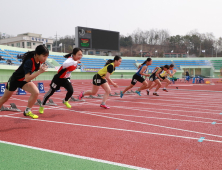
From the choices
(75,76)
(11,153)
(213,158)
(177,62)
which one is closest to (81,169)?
(11,153)

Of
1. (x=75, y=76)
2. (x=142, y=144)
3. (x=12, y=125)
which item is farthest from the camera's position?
(x=75, y=76)

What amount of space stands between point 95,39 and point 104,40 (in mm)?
2343

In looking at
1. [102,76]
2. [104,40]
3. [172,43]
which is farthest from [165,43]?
[102,76]

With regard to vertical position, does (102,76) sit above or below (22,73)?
below

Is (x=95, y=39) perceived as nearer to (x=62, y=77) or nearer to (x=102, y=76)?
(x=102, y=76)

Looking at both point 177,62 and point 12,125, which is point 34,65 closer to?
point 12,125

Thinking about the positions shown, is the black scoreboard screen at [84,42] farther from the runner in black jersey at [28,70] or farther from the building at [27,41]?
the runner in black jersey at [28,70]

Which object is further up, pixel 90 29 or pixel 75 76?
pixel 90 29

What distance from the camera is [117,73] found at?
51094 millimetres

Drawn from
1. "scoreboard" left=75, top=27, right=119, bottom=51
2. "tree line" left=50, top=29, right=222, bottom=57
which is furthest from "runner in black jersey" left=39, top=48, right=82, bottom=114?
"tree line" left=50, top=29, right=222, bottom=57

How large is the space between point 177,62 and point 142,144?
60.2 metres

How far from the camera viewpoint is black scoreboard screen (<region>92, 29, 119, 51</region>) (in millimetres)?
46178

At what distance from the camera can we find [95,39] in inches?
1820

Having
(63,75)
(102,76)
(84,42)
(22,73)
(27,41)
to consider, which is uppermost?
(27,41)
